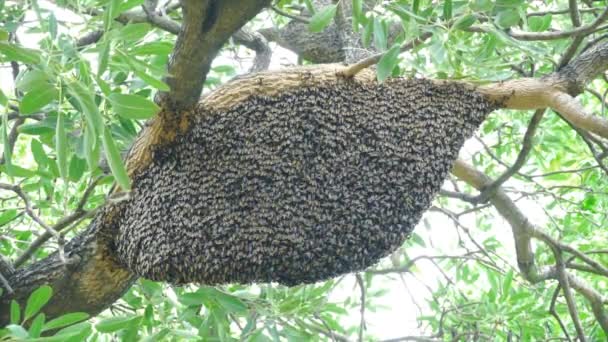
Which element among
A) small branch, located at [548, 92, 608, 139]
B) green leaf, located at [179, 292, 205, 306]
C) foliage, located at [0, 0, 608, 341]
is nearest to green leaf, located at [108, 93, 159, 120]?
foliage, located at [0, 0, 608, 341]

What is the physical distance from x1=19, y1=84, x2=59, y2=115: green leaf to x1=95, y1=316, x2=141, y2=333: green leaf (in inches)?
32.8

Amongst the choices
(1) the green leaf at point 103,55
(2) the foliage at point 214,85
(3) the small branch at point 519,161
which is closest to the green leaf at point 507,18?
(2) the foliage at point 214,85

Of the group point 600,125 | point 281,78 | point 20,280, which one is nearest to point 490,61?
point 600,125

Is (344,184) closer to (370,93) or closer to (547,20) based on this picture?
(370,93)

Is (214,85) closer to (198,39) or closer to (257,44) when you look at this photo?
(257,44)

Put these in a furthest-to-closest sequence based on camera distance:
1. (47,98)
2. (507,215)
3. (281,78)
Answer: (507,215) → (281,78) → (47,98)

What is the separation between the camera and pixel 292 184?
224cm

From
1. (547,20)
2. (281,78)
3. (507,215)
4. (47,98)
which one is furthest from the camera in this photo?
(507,215)

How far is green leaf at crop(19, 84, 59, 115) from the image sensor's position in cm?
190

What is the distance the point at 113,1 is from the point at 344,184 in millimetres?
765

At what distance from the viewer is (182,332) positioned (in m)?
2.56

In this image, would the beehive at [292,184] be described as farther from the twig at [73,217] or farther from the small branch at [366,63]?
the twig at [73,217]

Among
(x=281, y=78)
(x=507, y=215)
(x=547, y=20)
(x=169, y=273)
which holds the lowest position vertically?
(x=169, y=273)

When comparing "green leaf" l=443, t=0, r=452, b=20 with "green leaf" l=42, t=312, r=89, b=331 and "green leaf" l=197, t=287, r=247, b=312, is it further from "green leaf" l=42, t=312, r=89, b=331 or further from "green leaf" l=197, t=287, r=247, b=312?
"green leaf" l=42, t=312, r=89, b=331
